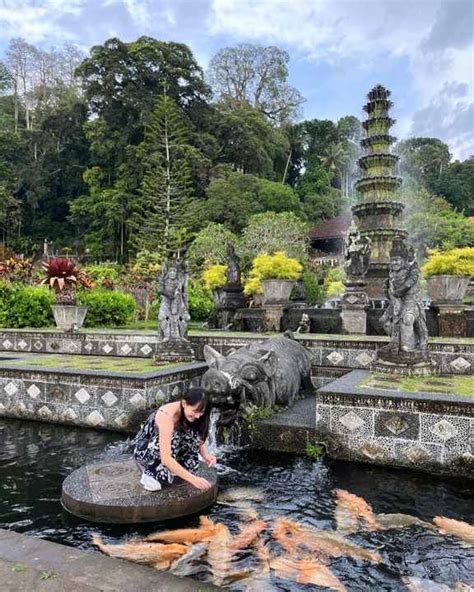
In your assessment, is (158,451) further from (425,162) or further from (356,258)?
(425,162)

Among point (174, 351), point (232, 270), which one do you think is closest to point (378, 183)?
point (232, 270)

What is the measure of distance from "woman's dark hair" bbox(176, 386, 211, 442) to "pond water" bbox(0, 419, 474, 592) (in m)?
0.64

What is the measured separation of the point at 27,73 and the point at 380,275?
163ft

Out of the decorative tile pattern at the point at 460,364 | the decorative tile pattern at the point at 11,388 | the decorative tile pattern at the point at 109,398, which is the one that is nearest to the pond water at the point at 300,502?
the decorative tile pattern at the point at 109,398

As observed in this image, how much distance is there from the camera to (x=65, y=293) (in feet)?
40.5

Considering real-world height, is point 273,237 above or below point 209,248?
above

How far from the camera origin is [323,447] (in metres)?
5.13

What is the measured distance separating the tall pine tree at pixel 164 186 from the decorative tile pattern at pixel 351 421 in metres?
28.3

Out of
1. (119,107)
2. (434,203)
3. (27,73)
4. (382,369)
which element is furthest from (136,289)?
(27,73)

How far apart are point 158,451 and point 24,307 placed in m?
11.2

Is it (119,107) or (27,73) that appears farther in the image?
→ (27,73)

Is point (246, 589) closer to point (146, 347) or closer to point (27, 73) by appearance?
point (146, 347)

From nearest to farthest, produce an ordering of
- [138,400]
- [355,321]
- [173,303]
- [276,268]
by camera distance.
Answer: [138,400] < [173,303] < [355,321] < [276,268]

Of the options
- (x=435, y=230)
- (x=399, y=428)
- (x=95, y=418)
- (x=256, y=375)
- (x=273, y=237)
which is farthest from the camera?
(x=435, y=230)
